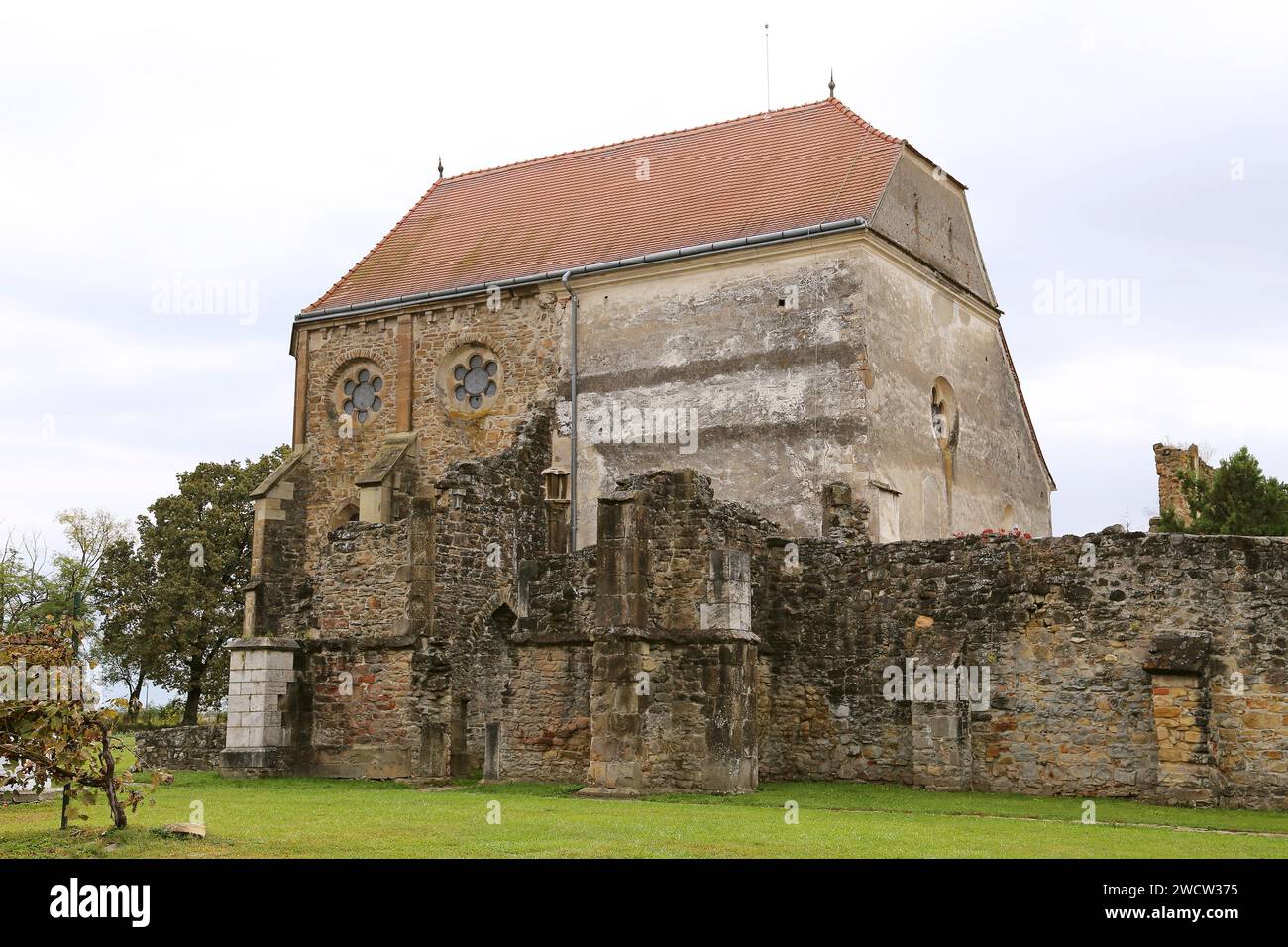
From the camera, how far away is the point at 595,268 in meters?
28.5

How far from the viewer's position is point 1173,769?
17828mm

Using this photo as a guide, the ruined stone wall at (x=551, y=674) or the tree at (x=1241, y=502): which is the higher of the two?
the tree at (x=1241, y=502)

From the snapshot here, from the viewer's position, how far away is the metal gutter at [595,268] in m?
26.0

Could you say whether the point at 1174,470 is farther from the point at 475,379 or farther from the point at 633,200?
the point at 475,379

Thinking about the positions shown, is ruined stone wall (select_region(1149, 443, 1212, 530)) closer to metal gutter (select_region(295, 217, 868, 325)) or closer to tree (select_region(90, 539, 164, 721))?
metal gutter (select_region(295, 217, 868, 325))

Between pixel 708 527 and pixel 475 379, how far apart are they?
1187 cm

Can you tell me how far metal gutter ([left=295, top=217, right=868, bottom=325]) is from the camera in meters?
26.0

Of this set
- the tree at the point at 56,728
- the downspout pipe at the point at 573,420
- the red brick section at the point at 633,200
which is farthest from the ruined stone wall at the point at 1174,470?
the tree at the point at 56,728

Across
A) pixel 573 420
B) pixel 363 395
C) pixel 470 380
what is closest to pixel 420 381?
pixel 470 380

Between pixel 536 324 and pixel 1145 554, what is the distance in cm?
1458

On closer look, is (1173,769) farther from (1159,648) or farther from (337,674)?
(337,674)

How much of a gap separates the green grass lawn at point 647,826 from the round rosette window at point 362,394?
12.5 metres

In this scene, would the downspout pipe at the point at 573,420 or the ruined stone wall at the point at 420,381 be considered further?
the ruined stone wall at the point at 420,381

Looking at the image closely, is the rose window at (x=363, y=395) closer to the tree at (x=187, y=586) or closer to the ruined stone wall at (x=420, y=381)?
the ruined stone wall at (x=420, y=381)
